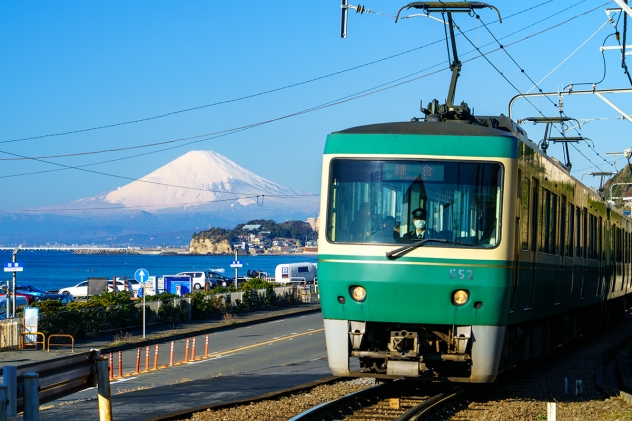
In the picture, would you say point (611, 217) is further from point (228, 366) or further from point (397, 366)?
point (397, 366)

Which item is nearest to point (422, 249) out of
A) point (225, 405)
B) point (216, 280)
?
point (225, 405)

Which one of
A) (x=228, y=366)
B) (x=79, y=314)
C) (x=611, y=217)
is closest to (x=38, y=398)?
(x=228, y=366)

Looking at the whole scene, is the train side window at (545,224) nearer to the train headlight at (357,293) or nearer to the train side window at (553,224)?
the train side window at (553,224)

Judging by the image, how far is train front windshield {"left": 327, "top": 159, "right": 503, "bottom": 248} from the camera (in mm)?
11461

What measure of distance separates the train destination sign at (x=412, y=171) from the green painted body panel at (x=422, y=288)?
102 centimetres

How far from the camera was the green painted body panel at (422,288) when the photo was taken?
11312 mm

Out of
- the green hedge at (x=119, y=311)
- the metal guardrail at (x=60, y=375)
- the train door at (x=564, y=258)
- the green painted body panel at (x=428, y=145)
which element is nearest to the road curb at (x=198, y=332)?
the green hedge at (x=119, y=311)

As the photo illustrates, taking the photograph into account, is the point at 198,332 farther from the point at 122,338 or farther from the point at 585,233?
the point at 585,233

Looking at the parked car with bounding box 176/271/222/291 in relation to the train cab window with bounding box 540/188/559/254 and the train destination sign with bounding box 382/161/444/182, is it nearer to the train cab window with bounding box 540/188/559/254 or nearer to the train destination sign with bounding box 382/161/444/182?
the train cab window with bounding box 540/188/559/254

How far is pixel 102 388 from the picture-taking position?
346 inches

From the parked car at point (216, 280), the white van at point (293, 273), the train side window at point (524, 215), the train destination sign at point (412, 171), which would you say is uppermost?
the train destination sign at point (412, 171)

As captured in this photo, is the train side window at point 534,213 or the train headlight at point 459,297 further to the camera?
the train side window at point 534,213

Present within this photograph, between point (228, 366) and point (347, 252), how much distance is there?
13.9 m

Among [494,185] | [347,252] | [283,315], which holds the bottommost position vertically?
[283,315]
